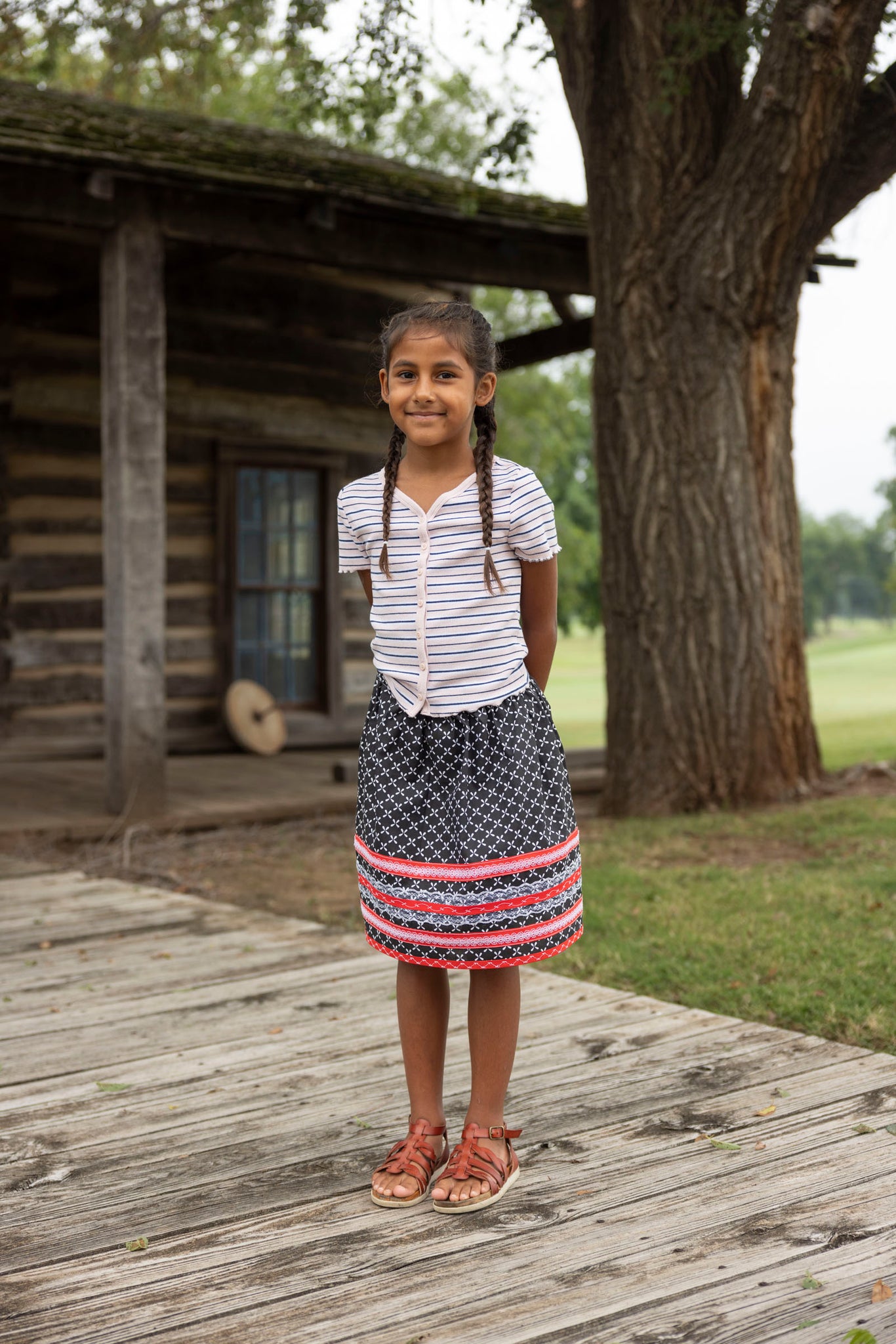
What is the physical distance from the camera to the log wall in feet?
31.8

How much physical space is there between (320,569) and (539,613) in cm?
849

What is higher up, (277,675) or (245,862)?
(277,675)

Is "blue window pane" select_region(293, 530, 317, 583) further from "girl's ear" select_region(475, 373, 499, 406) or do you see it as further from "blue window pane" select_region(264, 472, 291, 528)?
"girl's ear" select_region(475, 373, 499, 406)

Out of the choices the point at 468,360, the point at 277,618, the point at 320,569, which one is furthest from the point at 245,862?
the point at 320,569

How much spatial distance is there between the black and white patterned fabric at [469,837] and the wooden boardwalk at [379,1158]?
0.49 metres

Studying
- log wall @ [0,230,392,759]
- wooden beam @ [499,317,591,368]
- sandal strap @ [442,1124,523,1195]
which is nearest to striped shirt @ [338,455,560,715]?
sandal strap @ [442,1124,523,1195]

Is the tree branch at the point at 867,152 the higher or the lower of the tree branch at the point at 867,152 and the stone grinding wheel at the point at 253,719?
the higher

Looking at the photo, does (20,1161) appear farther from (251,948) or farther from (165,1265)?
(251,948)

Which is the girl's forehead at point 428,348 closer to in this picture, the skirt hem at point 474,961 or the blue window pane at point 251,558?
the skirt hem at point 474,961

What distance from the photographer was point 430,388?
2596 millimetres

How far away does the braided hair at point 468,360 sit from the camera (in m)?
2.62

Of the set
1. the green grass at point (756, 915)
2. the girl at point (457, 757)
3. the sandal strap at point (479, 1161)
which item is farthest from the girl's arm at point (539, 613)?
the green grass at point (756, 915)

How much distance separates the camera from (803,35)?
625cm

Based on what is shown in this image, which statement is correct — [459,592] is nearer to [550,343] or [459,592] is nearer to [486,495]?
[486,495]
